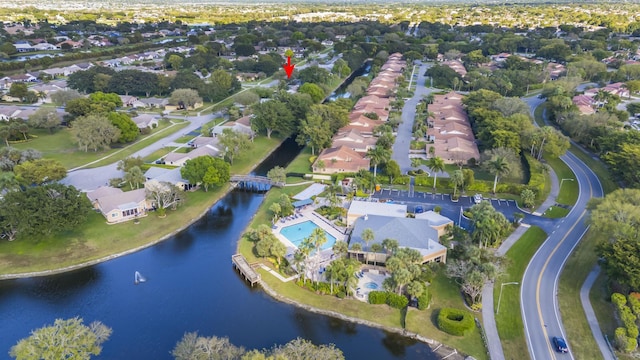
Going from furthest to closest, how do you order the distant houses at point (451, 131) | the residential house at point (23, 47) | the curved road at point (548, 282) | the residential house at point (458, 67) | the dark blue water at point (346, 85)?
the residential house at point (23, 47) < the residential house at point (458, 67) < the dark blue water at point (346, 85) < the distant houses at point (451, 131) < the curved road at point (548, 282)

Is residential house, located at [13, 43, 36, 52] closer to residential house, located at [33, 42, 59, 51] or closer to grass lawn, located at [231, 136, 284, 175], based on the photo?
residential house, located at [33, 42, 59, 51]

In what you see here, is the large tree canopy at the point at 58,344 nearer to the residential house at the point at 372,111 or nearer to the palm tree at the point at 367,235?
the palm tree at the point at 367,235

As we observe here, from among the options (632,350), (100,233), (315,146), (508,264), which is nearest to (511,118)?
(315,146)

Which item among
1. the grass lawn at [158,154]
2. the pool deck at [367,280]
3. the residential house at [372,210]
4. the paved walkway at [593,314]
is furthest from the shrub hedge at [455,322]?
the grass lawn at [158,154]

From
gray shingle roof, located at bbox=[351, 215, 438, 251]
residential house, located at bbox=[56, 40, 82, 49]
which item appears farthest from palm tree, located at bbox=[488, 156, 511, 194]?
residential house, located at bbox=[56, 40, 82, 49]

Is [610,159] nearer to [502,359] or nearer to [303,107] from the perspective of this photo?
[502,359]

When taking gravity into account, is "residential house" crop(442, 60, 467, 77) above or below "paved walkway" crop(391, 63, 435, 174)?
above

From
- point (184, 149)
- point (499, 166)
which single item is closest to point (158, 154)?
point (184, 149)
